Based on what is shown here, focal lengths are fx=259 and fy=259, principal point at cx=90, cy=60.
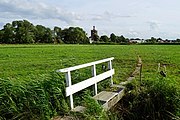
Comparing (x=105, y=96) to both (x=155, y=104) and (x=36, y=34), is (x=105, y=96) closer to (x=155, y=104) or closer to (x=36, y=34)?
(x=155, y=104)

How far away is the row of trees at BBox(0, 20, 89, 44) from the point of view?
87.4 metres

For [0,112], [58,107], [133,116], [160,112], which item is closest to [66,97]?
[58,107]

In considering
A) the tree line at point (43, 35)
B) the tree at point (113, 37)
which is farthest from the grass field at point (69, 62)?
the tree at point (113, 37)

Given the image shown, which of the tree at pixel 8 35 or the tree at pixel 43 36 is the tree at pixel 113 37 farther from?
the tree at pixel 8 35

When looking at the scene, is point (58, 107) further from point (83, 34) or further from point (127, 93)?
point (83, 34)

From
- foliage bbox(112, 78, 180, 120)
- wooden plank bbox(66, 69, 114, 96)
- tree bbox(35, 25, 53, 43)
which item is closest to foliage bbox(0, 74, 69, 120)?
wooden plank bbox(66, 69, 114, 96)

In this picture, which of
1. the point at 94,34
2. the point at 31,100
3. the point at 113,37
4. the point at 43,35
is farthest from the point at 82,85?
the point at 113,37

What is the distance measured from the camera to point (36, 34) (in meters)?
95.9

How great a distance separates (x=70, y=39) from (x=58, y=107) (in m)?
97.3

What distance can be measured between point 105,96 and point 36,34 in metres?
90.8

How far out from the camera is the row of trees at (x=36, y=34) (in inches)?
3442

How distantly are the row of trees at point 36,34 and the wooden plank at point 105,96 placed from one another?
81397mm

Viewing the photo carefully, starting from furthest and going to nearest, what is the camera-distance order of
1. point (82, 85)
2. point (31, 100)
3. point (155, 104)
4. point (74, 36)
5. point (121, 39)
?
point (121, 39)
point (74, 36)
point (155, 104)
point (82, 85)
point (31, 100)

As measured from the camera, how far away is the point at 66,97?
687cm
